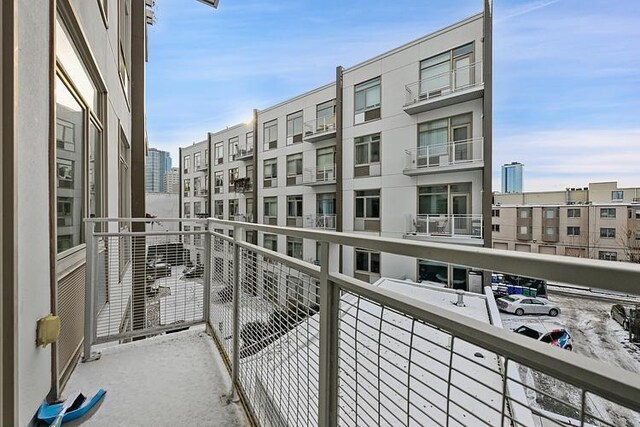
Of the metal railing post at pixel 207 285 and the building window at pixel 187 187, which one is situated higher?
the building window at pixel 187 187

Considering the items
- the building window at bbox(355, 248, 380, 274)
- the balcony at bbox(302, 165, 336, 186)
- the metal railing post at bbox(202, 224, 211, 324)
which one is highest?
the balcony at bbox(302, 165, 336, 186)

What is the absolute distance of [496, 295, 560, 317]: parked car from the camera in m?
8.74

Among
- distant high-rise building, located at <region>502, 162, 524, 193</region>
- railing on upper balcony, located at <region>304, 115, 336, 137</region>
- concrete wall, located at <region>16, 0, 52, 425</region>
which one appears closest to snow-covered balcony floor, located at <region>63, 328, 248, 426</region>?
concrete wall, located at <region>16, 0, 52, 425</region>

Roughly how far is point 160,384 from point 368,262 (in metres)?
9.37

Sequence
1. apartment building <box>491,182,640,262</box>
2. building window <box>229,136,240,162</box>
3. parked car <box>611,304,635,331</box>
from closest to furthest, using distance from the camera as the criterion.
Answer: parked car <box>611,304,635,331</box>, apartment building <box>491,182,640,262</box>, building window <box>229,136,240,162</box>

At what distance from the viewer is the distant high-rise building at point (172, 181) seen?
82.9 feet

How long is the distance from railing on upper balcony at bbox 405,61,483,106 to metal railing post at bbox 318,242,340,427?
8.99 meters

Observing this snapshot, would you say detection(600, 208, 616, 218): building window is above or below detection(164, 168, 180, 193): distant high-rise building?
below

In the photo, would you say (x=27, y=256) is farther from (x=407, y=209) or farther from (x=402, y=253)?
(x=407, y=209)

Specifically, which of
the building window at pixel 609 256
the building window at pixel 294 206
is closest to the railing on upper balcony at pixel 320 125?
the building window at pixel 294 206

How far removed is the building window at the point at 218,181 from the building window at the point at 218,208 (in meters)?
0.65

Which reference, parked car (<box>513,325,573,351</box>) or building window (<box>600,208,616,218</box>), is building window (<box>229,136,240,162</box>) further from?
parked car (<box>513,325,573,351</box>)

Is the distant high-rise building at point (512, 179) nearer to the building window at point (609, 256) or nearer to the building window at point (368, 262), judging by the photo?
the building window at point (609, 256)

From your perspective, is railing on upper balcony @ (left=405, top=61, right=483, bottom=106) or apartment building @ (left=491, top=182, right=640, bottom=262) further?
apartment building @ (left=491, top=182, right=640, bottom=262)
